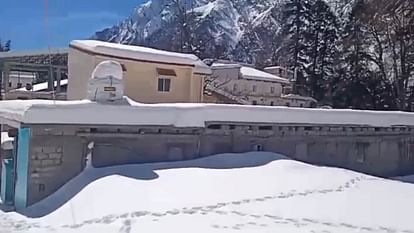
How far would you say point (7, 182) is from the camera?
33.6 ft

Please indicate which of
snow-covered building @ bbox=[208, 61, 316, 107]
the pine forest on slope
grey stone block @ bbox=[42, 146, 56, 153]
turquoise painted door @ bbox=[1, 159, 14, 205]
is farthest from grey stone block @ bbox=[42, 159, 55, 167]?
snow-covered building @ bbox=[208, 61, 316, 107]

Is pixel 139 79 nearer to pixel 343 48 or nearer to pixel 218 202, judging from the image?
pixel 218 202

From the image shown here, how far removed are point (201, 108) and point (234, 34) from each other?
322ft

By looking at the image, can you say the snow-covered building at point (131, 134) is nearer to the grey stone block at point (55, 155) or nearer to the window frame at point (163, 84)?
the grey stone block at point (55, 155)

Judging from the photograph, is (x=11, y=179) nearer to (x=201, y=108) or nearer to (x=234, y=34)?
(x=201, y=108)

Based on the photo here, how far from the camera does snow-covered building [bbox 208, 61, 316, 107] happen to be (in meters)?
33.1

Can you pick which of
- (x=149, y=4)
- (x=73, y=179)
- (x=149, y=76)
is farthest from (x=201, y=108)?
(x=149, y=4)

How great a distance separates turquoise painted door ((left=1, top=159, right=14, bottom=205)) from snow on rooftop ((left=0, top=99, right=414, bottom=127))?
87cm

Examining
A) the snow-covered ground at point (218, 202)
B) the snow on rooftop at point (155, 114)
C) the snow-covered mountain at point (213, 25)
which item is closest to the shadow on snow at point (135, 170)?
the snow-covered ground at point (218, 202)

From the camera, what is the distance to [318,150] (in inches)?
556

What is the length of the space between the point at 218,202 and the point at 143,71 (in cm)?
969

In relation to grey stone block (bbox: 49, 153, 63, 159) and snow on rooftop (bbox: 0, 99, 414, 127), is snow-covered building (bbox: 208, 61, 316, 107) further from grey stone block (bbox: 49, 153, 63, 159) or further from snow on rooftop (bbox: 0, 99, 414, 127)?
grey stone block (bbox: 49, 153, 63, 159)

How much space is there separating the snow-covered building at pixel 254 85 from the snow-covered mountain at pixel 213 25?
22.0 ft

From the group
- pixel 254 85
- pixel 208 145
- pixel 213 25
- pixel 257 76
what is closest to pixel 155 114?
pixel 208 145
